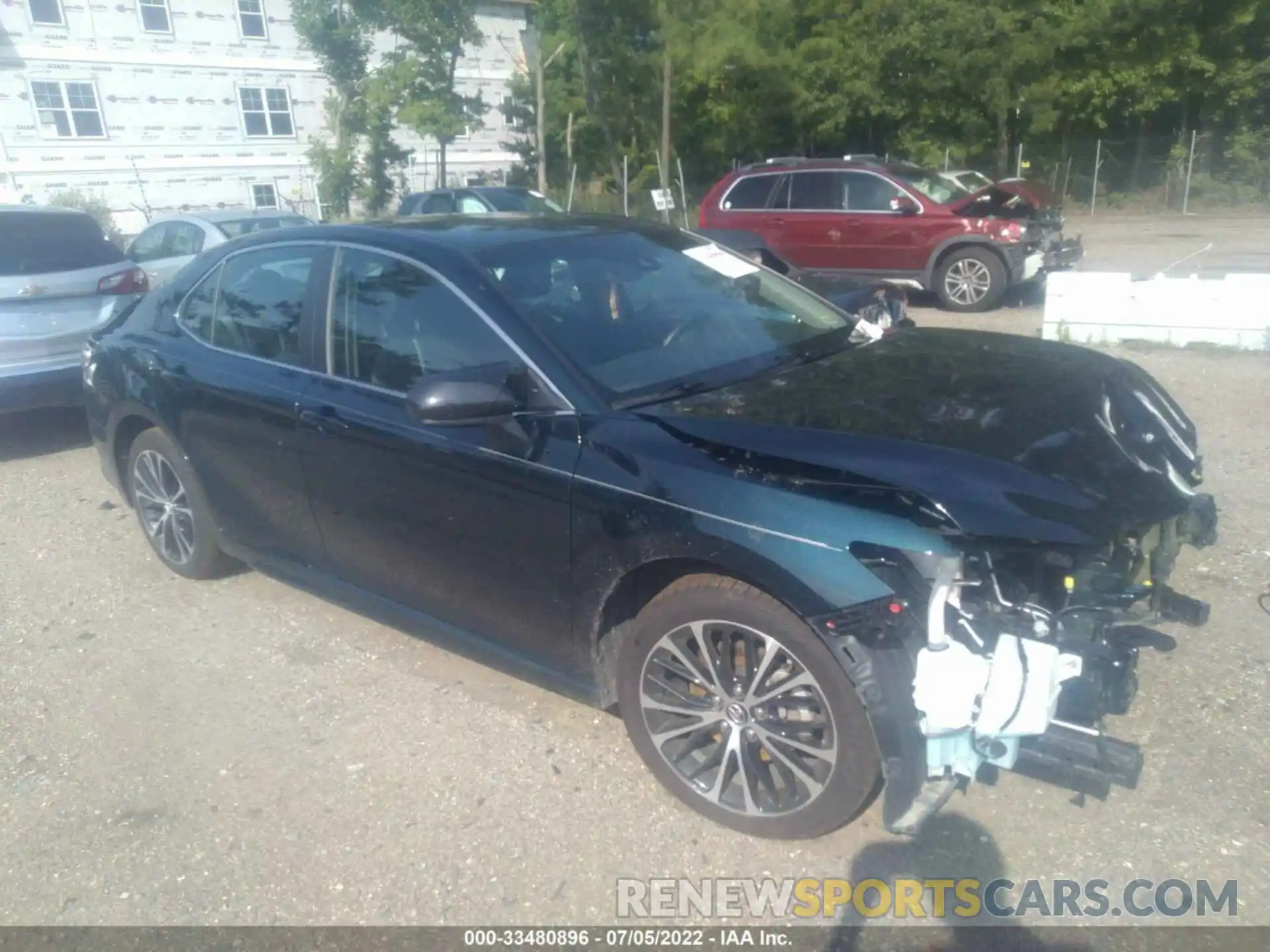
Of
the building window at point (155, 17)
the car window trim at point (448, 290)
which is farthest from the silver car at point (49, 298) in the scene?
the building window at point (155, 17)

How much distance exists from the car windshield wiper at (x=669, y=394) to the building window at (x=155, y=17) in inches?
1340

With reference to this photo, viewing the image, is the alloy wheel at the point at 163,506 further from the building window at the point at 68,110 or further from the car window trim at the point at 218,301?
the building window at the point at 68,110

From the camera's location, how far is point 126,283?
8023 millimetres

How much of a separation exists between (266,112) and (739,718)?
3593 cm

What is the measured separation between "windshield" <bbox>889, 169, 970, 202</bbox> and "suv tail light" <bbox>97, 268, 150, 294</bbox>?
28.7 ft

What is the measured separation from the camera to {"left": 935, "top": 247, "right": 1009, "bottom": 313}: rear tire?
11.8 meters

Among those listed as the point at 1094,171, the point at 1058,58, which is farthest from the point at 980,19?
the point at 1094,171

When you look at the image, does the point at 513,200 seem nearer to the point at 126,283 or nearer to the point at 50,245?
the point at 126,283

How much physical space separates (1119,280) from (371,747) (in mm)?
8192

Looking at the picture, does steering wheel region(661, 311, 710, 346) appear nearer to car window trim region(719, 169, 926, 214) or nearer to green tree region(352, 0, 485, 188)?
car window trim region(719, 169, 926, 214)

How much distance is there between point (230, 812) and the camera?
3.45 meters

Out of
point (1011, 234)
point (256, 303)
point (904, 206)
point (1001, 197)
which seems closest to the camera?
point (256, 303)

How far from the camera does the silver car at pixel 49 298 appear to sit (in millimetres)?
7359

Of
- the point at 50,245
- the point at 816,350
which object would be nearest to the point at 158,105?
the point at 50,245
